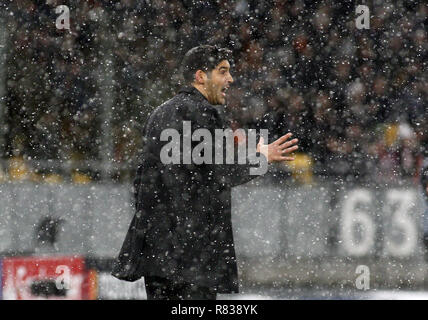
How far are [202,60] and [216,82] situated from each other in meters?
0.12

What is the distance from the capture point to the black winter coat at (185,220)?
418 centimetres

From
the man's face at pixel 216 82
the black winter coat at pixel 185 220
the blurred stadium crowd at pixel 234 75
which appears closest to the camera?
the black winter coat at pixel 185 220

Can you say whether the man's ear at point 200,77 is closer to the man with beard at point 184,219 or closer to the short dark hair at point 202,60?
the short dark hair at point 202,60

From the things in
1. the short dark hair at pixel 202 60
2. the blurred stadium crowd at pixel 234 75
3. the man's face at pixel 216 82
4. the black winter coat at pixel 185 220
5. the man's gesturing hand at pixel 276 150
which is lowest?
the black winter coat at pixel 185 220

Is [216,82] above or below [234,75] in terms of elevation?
below

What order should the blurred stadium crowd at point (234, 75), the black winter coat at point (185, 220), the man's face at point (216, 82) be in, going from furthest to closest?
1. the blurred stadium crowd at point (234, 75)
2. the man's face at point (216, 82)
3. the black winter coat at point (185, 220)

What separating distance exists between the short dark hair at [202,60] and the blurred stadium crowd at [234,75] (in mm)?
5471

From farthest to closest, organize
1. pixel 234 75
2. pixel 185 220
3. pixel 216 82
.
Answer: pixel 234 75, pixel 216 82, pixel 185 220

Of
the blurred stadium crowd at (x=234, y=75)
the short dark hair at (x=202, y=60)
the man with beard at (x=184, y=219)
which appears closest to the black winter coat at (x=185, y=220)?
the man with beard at (x=184, y=219)

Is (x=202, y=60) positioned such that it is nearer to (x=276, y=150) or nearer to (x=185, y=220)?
(x=276, y=150)

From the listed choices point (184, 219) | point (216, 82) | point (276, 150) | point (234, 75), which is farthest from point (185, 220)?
→ point (234, 75)

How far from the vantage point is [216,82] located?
173 inches

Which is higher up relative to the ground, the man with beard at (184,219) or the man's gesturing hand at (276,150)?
the man's gesturing hand at (276,150)

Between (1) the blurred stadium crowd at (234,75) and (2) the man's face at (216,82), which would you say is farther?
(1) the blurred stadium crowd at (234,75)
